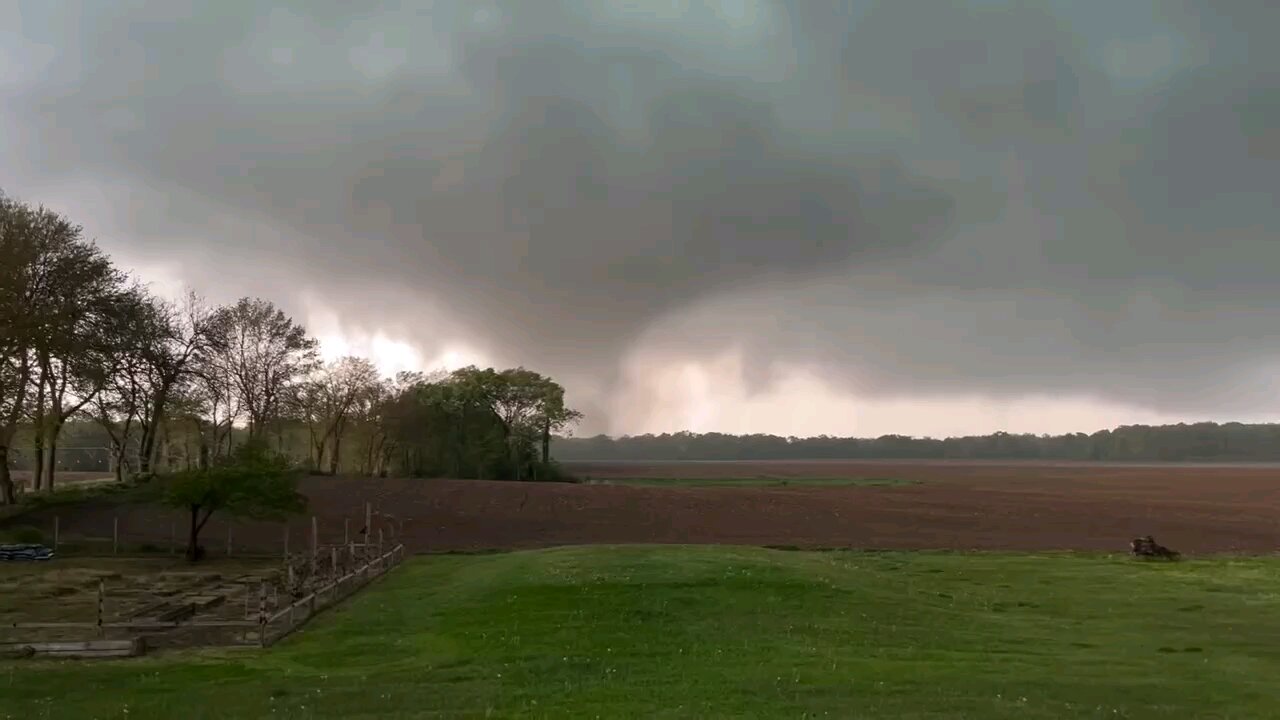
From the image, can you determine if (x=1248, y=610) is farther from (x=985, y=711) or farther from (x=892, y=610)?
(x=985, y=711)

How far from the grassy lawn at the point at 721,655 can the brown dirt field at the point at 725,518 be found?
24928 mm

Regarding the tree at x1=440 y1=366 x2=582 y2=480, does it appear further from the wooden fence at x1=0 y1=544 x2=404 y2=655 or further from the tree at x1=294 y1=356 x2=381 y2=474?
the wooden fence at x1=0 y1=544 x2=404 y2=655

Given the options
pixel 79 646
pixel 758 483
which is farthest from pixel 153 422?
pixel 758 483

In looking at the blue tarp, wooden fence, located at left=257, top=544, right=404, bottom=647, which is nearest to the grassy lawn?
wooden fence, located at left=257, top=544, right=404, bottom=647

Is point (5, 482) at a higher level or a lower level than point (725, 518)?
higher

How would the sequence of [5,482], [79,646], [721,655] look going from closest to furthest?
[721,655], [79,646], [5,482]

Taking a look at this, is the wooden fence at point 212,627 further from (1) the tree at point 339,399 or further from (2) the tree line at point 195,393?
(1) the tree at point 339,399

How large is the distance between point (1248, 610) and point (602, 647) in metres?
19.1

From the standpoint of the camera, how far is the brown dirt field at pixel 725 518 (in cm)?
5469

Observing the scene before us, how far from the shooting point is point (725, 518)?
221ft

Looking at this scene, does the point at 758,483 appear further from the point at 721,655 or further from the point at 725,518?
the point at 721,655

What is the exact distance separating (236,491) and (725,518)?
36100 mm

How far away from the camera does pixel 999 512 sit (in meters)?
74.1

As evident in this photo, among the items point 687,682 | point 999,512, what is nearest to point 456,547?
point 687,682
